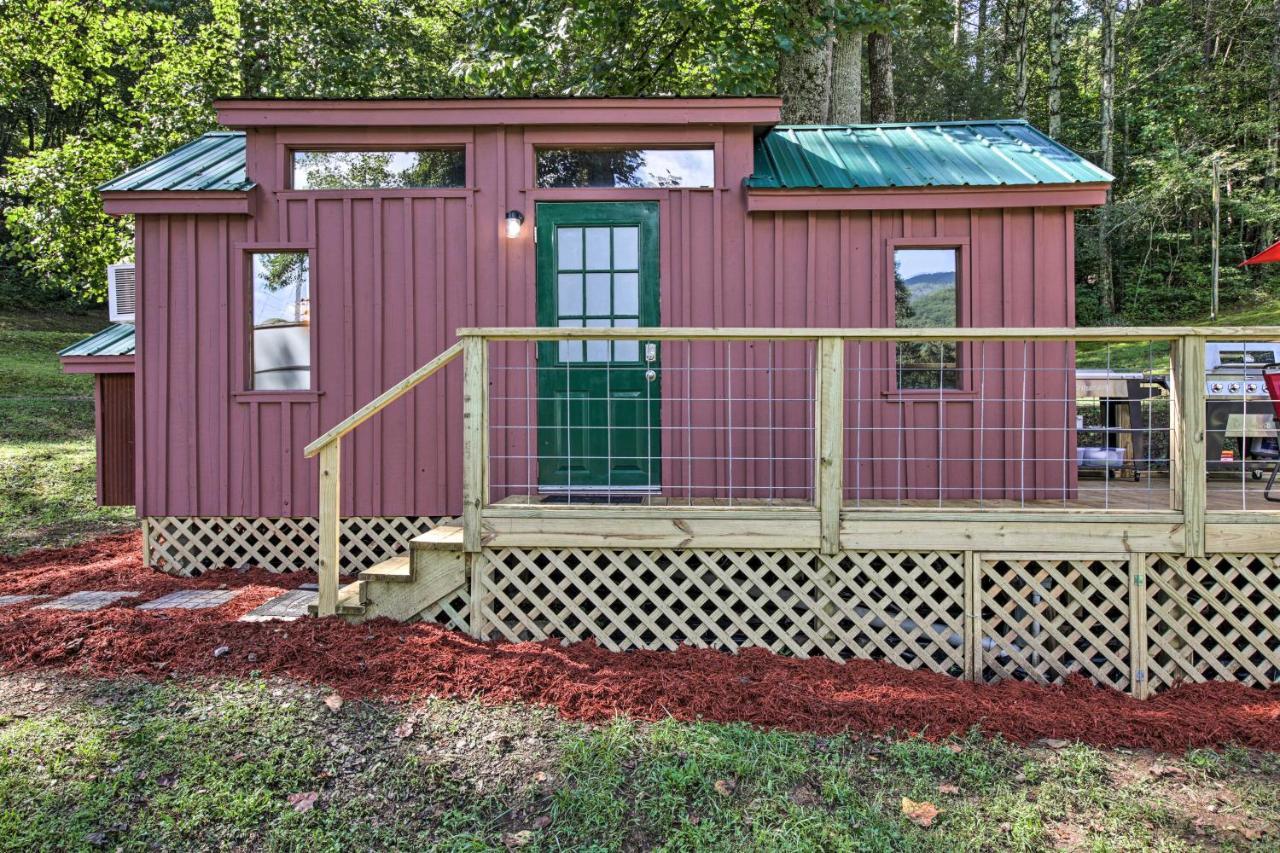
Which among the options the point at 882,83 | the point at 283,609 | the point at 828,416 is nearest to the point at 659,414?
the point at 828,416

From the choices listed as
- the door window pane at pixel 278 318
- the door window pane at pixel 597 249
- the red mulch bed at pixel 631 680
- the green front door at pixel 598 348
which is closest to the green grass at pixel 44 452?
the door window pane at pixel 278 318

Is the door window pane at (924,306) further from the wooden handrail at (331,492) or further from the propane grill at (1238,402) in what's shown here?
the wooden handrail at (331,492)

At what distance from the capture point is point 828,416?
3.77 m

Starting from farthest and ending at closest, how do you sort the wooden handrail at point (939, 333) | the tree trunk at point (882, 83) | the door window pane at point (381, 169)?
the tree trunk at point (882, 83) → the door window pane at point (381, 169) → the wooden handrail at point (939, 333)

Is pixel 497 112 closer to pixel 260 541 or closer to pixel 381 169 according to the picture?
pixel 381 169

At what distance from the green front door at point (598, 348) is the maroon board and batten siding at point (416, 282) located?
13 cm

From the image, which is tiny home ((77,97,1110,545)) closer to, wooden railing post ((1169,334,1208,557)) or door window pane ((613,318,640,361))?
door window pane ((613,318,640,361))

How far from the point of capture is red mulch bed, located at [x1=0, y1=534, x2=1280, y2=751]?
10.1 feet

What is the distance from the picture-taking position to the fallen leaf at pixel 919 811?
247 cm

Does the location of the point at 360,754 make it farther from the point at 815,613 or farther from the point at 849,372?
the point at 849,372

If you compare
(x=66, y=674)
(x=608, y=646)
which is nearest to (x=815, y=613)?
(x=608, y=646)

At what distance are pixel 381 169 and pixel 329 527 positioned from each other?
114 inches

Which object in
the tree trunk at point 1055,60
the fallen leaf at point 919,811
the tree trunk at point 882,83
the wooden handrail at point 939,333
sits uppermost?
the tree trunk at point 1055,60

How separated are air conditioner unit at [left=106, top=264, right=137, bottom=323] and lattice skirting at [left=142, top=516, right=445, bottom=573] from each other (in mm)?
2213
